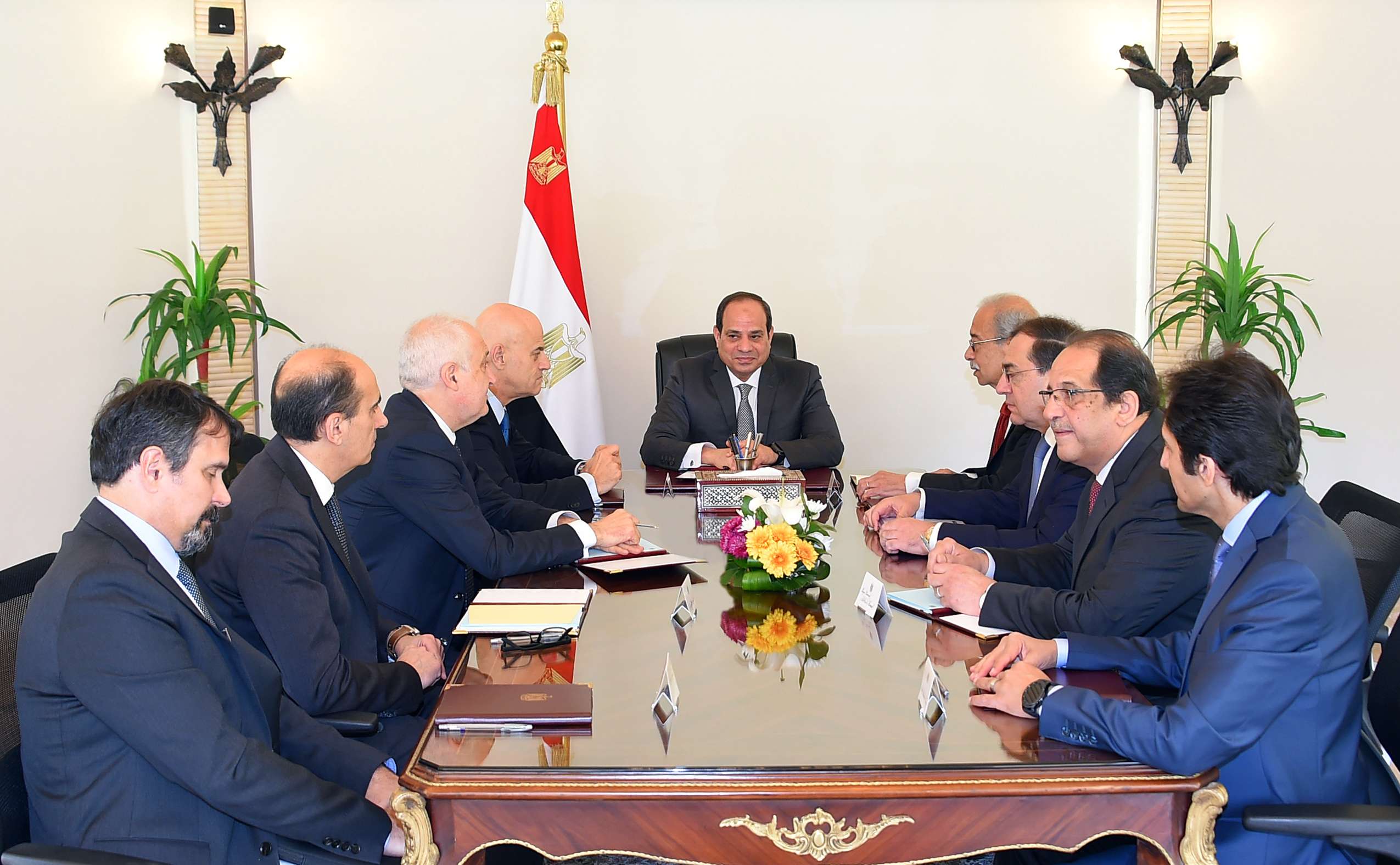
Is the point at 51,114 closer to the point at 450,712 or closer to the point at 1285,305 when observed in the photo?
the point at 450,712

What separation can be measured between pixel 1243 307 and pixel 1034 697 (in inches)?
164

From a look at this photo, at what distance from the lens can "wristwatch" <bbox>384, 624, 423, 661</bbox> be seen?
2590 millimetres

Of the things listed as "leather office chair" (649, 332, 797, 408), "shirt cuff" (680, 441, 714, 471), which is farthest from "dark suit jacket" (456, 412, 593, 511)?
"leather office chair" (649, 332, 797, 408)

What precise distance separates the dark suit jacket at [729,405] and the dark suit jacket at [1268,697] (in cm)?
296

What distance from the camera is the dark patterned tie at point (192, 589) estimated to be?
177 cm

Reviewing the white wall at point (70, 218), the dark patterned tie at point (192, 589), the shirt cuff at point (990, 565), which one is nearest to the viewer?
the dark patterned tie at point (192, 589)

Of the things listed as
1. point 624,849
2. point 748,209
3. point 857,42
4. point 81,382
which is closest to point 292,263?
point 81,382

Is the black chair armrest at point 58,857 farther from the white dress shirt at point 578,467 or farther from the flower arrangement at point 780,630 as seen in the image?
the white dress shirt at point 578,467

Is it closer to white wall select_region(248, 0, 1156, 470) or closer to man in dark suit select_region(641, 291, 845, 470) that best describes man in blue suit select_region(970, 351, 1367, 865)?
man in dark suit select_region(641, 291, 845, 470)

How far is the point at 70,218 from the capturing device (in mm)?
4859

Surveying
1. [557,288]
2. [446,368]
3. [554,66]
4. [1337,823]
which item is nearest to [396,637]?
[446,368]

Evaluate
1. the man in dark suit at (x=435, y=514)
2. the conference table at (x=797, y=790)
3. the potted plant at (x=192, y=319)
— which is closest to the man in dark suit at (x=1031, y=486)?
the man in dark suit at (x=435, y=514)

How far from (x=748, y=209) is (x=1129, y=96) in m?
2.03

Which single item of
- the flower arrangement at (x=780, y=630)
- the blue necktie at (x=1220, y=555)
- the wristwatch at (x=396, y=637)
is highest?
the blue necktie at (x=1220, y=555)
